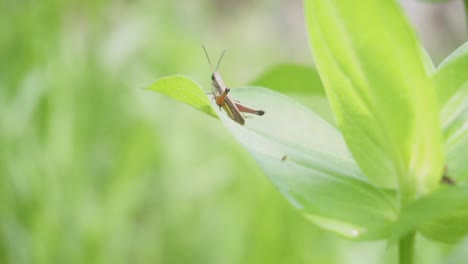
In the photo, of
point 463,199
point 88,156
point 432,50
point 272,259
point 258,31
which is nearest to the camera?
point 463,199

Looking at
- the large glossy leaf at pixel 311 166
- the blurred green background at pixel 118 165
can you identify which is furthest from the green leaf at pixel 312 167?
the blurred green background at pixel 118 165

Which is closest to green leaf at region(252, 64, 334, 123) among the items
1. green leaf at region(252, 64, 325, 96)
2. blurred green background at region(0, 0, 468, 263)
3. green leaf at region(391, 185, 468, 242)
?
green leaf at region(252, 64, 325, 96)

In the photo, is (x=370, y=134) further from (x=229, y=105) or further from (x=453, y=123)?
(x=229, y=105)

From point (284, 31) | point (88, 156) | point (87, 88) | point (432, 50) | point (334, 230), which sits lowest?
point (432, 50)

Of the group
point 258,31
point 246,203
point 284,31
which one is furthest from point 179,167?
point 284,31

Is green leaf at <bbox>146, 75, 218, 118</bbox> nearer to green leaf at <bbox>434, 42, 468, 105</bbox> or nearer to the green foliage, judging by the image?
the green foliage

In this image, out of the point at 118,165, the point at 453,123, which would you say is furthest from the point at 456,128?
the point at 118,165

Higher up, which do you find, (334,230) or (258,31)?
(334,230)

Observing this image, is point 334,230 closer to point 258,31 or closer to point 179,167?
point 179,167

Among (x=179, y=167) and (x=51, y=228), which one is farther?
(x=179, y=167)
